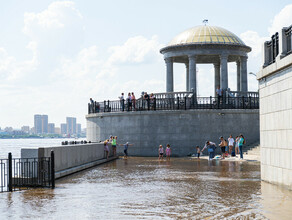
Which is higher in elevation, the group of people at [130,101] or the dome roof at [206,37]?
the dome roof at [206,37]

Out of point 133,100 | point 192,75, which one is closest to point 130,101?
point 133,100

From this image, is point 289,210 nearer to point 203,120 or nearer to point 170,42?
point 203,120

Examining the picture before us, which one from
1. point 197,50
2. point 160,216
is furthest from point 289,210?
point 197,50

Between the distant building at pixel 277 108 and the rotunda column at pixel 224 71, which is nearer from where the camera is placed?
the distant building at pixel 277 108

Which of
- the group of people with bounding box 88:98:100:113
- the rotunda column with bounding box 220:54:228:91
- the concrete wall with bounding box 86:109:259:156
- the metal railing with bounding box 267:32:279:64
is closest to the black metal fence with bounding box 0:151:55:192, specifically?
the metal railing with bounding box 267:32:279:64

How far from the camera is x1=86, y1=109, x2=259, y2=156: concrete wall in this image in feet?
110

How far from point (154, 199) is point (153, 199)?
0.03 meters

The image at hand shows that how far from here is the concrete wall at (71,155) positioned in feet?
58.3

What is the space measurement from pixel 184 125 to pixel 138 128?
3444 mm

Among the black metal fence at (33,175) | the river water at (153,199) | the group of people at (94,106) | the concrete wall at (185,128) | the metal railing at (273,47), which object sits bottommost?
the river water at (153,199)

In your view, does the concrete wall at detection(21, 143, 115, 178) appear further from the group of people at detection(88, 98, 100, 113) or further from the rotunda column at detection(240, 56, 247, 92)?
the rotunda column at detection(240, 56, 247, 92)

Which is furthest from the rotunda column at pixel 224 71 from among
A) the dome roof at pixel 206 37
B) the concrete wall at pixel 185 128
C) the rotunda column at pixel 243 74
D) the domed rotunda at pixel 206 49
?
the concrete wall at pixel 185 128

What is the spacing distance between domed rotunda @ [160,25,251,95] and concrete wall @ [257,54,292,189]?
19969 mm

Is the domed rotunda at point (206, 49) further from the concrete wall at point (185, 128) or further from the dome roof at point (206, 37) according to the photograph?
the concrete wall at point (185, 128)
